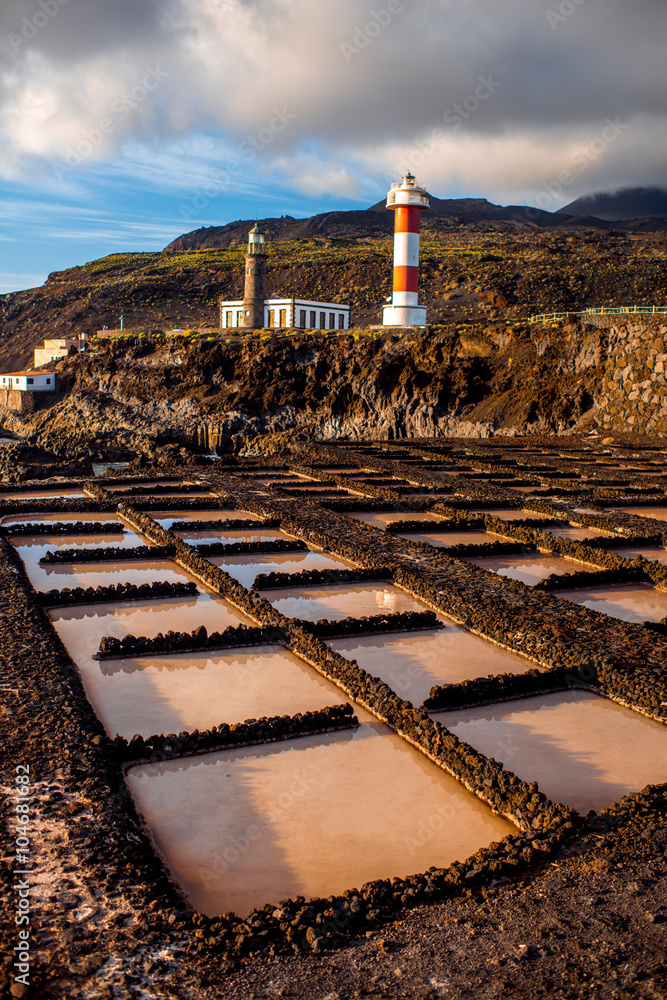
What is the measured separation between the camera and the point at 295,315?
49.1 meters

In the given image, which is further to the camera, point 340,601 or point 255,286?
point 255,286

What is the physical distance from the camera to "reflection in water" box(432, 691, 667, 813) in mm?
5422

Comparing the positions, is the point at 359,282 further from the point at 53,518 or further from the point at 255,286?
the point at 53,518

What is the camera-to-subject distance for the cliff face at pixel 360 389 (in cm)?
2928

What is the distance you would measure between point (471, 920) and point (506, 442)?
2412 centimetres

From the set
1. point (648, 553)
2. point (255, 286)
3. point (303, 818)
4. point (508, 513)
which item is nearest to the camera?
point (303, 818)

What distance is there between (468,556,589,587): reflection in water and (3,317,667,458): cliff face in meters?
17.5

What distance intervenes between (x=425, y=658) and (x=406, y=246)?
33.2 meters

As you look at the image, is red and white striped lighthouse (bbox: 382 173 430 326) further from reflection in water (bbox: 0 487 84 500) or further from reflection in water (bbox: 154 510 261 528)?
reflection in water (bbox: 154 510 261 528)

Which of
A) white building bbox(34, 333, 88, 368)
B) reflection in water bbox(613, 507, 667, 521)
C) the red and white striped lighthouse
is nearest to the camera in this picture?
reflection in water bbox(613, 507, 667, 521)

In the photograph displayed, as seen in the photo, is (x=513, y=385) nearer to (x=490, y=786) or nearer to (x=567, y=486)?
(x=567, y=486)

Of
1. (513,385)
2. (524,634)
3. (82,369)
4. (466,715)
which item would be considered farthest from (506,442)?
(82,369)

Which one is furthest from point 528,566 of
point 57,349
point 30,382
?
point 57,349

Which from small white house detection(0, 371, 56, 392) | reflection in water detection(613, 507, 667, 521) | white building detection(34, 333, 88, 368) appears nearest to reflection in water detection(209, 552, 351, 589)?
reflection in water detection(613, 507, 667, 521)
